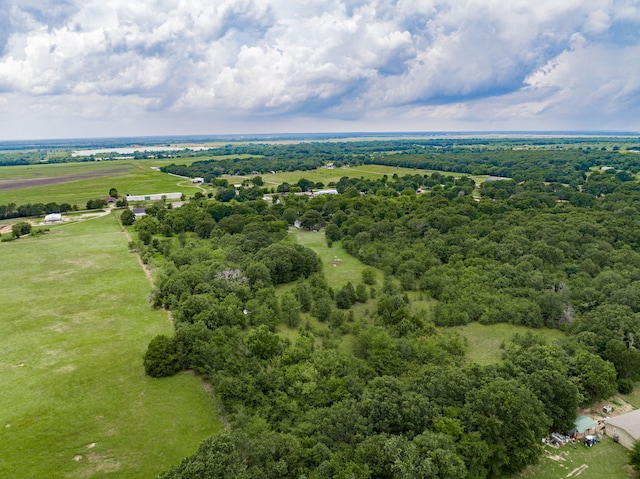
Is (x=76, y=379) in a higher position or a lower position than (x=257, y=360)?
lower

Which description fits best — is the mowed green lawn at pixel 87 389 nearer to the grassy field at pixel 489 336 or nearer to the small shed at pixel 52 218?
the grassy field at pixel 489 336

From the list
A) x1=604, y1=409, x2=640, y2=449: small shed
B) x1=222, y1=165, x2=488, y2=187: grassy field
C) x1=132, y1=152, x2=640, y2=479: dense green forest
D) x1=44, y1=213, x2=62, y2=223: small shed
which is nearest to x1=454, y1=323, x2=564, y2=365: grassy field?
x1=132, y1=152, x2=640, y2=479: dense green forest

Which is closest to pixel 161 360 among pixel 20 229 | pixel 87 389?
pixel 87 389

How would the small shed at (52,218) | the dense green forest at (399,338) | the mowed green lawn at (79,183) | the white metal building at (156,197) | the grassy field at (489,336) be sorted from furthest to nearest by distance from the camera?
the mowed green lawn at (79,183)
the white metal building at (156,197)
the small shed at (52,218)
the grassy field at (489,336)
the dense green forest at (399,338)

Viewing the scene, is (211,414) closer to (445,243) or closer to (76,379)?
(76,379)

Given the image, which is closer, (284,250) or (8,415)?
(8,415)

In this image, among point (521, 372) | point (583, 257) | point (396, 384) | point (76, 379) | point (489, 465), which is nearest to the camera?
point (489, 465)

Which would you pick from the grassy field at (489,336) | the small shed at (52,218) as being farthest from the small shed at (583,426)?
the small shed at (52,218)

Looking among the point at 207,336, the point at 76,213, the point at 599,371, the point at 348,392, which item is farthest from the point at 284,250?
the point at 76,213
